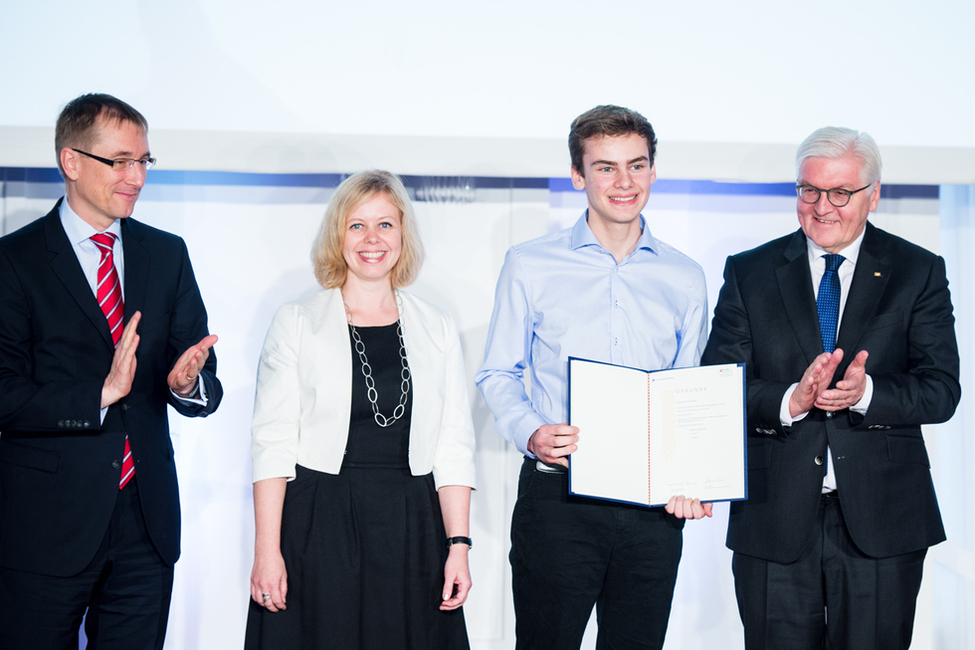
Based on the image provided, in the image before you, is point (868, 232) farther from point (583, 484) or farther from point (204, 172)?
point (204, 172)

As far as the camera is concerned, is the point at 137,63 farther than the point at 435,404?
Yes

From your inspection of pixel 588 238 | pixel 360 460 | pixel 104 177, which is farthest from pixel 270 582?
pixel 588 238

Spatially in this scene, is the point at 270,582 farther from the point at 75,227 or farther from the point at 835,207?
the point at 835,207

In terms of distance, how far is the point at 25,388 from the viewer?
79.2 inches

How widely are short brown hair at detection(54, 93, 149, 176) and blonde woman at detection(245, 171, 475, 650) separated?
2.13 ft

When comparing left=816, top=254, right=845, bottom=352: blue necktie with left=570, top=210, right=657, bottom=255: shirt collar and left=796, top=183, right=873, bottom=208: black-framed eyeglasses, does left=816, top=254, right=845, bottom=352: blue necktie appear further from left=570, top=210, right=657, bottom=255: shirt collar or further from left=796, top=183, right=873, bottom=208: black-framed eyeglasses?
left=570, top=210, right=657, bottom=255: shirt collar

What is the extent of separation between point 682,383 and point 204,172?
7.00 feet

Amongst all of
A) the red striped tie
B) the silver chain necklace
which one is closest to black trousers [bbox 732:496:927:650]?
the silver chain necklace

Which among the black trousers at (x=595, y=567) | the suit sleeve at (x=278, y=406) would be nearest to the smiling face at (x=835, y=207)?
the black trousers at (x=595, y=567)

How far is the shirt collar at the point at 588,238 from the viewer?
2.40 metres

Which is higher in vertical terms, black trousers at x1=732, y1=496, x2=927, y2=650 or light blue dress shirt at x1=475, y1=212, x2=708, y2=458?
light blue dress shirt at x1=475, y1=212, x2=708, y2=458

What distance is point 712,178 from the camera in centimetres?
300

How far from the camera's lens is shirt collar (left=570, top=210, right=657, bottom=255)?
2.40 metres

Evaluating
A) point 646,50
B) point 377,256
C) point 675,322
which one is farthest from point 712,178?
point 377,256
